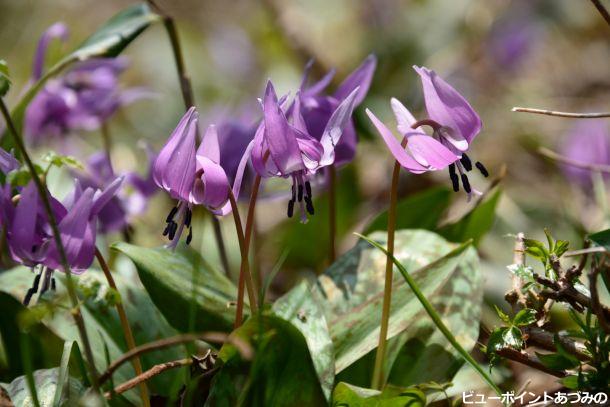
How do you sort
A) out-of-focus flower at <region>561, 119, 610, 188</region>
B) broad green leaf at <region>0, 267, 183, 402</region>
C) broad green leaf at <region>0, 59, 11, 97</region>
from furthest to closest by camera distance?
out-of-focus flower at <region>561, 119, 610, 188</region>, broad green leaf at <region>0, 267, 183, 402</region>, broad green leaf at <region>0, 59, 11, 97</region>

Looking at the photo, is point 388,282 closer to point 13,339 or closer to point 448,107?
point 448,107

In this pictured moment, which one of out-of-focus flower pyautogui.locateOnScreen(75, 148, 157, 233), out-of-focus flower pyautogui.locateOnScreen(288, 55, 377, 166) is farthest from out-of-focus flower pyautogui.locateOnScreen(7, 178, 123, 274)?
out-of-focus flower pyautogui.locateOnScreen(75, 148, 157, 233)

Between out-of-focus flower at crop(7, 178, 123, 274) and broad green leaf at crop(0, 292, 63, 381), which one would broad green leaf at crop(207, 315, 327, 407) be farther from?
broad green leaf at crop(0, 292, 63, 381)

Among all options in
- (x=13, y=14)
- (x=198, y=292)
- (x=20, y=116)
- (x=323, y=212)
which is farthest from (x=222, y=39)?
(x=198, y=292)

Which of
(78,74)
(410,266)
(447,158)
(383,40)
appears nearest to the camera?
(447,158)

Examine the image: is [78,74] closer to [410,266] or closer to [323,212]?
[323,212]
